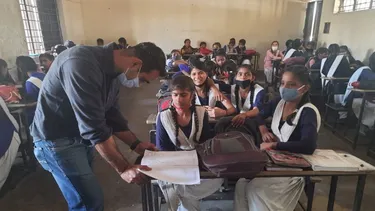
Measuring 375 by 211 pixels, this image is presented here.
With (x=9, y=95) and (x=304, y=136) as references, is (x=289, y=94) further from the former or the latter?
(x=9, y=95)

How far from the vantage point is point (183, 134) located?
1.70 m

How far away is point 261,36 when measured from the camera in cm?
923

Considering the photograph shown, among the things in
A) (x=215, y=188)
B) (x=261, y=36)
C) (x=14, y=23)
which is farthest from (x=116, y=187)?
(x=261, y=36)

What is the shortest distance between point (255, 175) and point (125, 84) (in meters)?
0.77

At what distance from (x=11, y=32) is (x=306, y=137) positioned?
4851mm

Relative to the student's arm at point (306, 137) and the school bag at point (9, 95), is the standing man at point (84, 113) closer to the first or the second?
the student's arm at point (306, 137)

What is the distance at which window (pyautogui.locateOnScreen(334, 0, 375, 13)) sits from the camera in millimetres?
5254

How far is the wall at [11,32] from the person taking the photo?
13.7 feet

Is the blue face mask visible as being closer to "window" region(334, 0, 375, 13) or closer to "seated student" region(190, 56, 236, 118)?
"seated student" region(190, 56, 236, 118)

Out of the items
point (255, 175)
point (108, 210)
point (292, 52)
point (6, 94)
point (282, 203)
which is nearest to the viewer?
point (255, 175)

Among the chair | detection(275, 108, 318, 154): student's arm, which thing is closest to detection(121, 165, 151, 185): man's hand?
detection(275, 108, 318, 154): student's arm

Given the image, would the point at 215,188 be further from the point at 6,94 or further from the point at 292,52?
the point at 292,52

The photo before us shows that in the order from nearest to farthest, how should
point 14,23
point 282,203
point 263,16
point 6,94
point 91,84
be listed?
point 91,84 < point 282,203 < point 6,94 < point 14,23 < point 263,16

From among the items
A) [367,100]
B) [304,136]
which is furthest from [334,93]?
[304,136]
